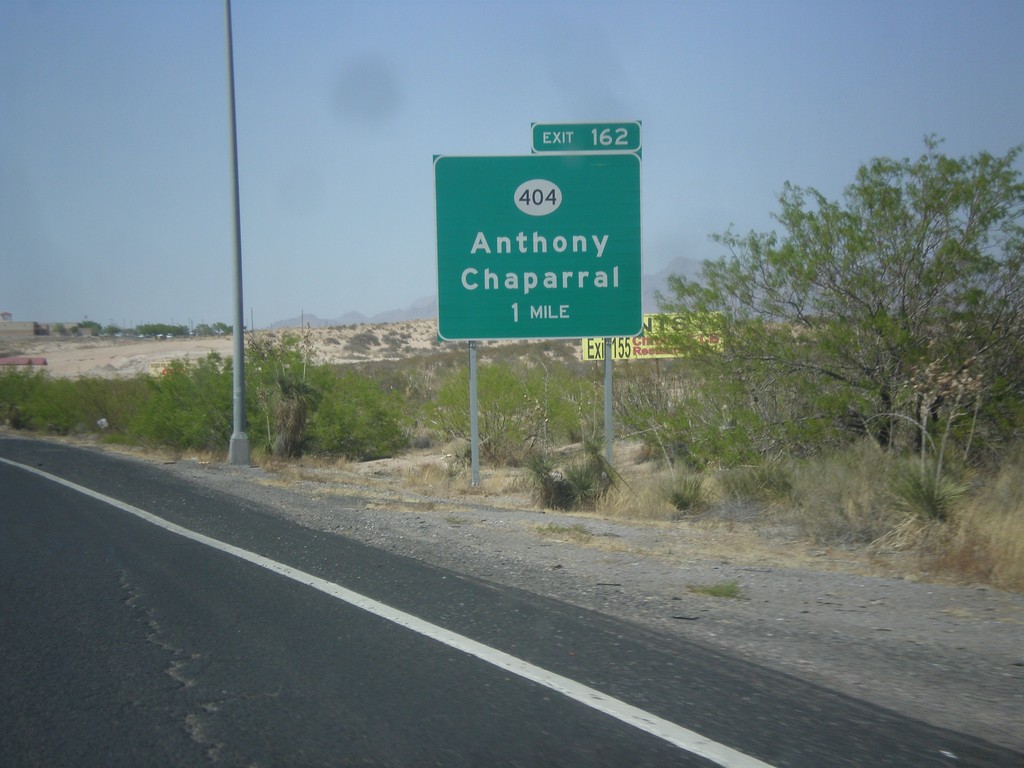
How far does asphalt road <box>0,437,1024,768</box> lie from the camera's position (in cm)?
491

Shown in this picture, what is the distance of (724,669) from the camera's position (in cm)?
617

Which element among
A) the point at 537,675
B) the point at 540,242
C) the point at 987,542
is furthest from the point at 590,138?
the point at 537,675

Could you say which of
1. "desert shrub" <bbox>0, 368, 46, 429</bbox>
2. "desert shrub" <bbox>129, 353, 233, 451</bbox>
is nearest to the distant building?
"desert shrub" <bbox>0, 368, 46, 429</bbox>

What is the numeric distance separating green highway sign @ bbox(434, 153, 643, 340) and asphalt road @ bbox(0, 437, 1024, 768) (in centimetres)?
797

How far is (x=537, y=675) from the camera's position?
19.9ft

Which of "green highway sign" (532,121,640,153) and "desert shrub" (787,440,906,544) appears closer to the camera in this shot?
"desert shrub" (787,440,906,544)

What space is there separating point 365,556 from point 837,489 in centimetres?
575

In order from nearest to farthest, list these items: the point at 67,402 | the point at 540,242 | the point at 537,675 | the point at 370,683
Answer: the point at 370,683
the point at 537,675
the point at 540,242
the point at 67,402

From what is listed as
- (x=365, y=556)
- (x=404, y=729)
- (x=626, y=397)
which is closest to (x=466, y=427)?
(x=626, y=397)

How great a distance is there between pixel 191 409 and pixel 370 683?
75.7ft

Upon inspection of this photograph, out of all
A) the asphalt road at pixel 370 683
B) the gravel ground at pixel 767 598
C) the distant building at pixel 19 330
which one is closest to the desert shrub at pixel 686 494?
the gravel ground at pixel 767 598

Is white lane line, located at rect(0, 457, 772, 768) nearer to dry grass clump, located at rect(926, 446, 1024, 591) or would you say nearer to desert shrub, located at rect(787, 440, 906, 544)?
dry grass clump, located at rect(926, 446, 1024, 591)

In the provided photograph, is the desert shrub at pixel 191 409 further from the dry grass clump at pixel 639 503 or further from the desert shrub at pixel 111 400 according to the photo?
the dry grass clump at pixel 639 503

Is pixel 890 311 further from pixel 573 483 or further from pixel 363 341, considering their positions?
pixel 363 341
